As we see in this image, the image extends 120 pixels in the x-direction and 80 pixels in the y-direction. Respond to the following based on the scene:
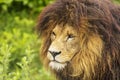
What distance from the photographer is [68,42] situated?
13.1ft

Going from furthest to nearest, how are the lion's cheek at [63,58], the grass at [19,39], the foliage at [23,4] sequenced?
the foliage at [23,4]
the grass at [19,39]
the lion's cheek at [63,58]

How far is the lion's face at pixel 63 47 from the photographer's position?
13.0ft

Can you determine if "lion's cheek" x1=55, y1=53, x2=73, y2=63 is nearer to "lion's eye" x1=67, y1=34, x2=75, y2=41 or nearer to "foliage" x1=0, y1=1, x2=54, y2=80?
"lion's eye" x1=67, y1=34, x2=75, y2=41

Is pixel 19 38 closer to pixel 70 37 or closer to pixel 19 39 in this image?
pixel 19 39

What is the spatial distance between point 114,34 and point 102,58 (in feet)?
0.61

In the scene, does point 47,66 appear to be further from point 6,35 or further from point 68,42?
point 6,35

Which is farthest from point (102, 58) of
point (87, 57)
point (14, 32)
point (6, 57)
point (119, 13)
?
point (14, 32)

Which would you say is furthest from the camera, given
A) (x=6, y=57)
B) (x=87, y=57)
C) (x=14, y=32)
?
(x=14, y=32)

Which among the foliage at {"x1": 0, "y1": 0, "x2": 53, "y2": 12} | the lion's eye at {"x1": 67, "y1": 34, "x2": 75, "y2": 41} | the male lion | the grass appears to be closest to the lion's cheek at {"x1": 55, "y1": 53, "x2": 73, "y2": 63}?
the male lion

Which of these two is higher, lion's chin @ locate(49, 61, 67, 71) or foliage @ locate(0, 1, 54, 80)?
lion's chin @ locate(49, 61, 67, 71)

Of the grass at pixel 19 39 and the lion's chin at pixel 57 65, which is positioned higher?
the lion's chin at pixel 57 65

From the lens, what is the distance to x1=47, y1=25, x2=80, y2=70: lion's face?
13.0 ft

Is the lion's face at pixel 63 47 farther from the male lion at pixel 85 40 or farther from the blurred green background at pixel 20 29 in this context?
the blurred green background at pixel 20 29

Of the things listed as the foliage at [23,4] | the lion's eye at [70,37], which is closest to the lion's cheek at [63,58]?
the lion's eye at [70,37]
